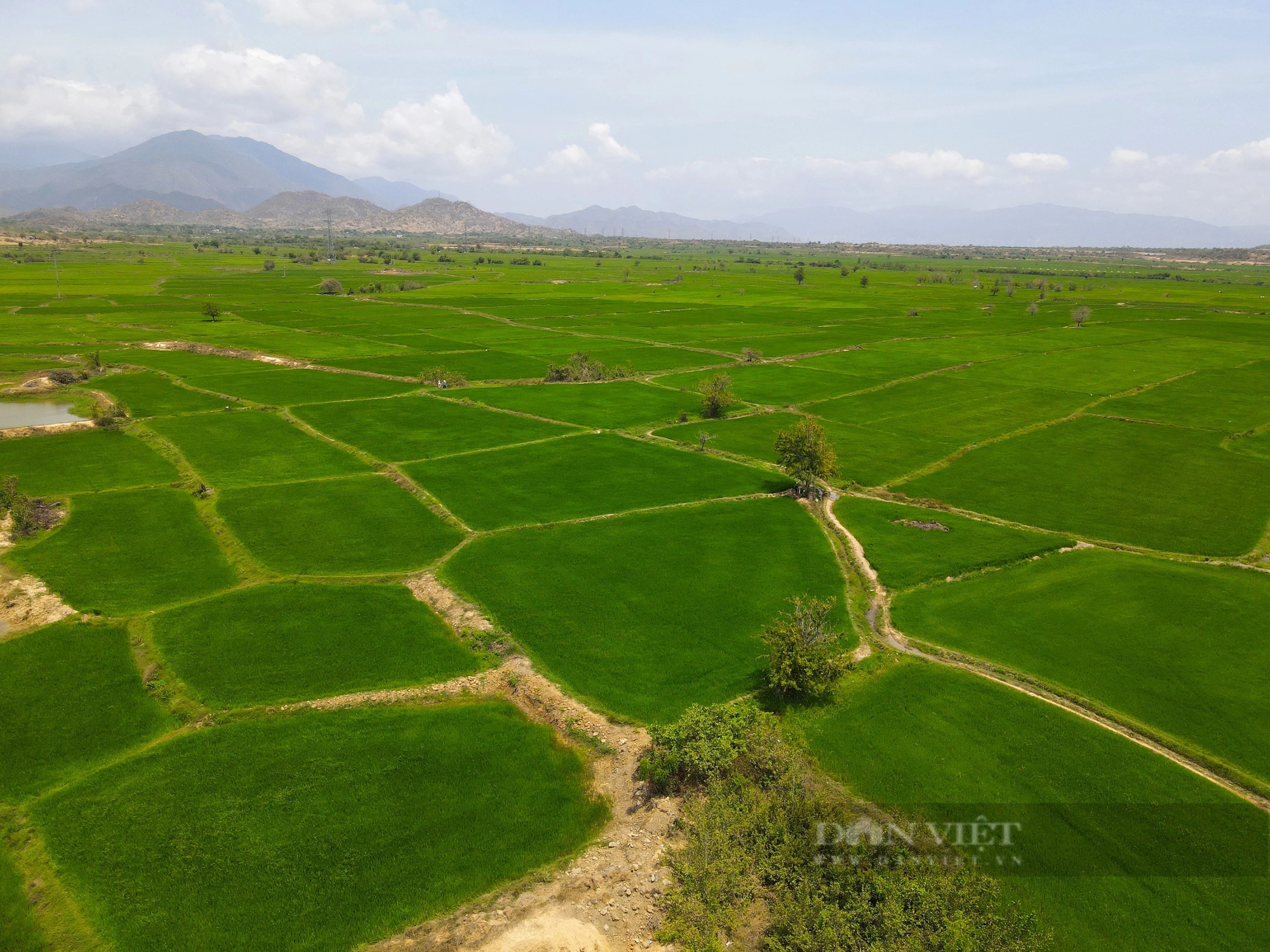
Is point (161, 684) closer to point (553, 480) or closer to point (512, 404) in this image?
point (553, 480)

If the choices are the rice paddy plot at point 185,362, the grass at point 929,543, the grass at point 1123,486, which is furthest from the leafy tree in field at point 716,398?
the rice paddy plot at point 185,362

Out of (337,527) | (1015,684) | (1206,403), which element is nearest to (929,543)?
(1015,684)

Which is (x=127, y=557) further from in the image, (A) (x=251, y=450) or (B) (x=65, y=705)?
(A) (x=251, y=450)

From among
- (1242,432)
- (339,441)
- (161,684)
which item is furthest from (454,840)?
(1242,432)

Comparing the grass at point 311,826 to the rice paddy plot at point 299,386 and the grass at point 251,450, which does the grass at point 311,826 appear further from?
the rice paddy plot at point 299,386

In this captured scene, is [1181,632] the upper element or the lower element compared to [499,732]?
upper

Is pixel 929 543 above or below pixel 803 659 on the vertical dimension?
above
